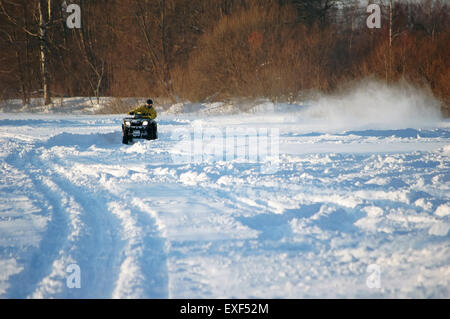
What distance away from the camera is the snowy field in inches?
124

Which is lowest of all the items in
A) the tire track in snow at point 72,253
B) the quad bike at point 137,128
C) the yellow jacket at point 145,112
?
the tire track in snow at point 72,253

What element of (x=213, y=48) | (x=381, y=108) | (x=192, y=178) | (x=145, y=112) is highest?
(x=213, y=48)

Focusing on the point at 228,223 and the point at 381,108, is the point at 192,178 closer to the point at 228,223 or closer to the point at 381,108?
the point at 228,223

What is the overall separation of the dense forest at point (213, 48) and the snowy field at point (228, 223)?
1276cm

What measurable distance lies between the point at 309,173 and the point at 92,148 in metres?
6.76

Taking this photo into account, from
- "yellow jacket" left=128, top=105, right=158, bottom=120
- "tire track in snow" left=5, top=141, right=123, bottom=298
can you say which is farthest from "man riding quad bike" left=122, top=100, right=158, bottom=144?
"tire track in snow" left=5, top=141, right=123, bottom=298

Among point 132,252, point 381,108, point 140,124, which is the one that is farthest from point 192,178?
point 381,108

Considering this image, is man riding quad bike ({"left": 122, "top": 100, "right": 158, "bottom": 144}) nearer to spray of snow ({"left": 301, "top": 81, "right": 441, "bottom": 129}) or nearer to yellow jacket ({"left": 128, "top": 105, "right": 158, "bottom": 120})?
yellow jacket ({"left": 128, "top": 105, "right": 158, "bottom": 120})

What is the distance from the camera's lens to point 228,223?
14.6 feet

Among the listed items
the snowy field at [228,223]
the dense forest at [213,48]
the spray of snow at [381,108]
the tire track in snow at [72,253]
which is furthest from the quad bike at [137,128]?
the dense forest at [213,48]

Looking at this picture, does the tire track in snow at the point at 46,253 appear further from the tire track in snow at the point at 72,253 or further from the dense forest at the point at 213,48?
the dense forest at the point at 213,48

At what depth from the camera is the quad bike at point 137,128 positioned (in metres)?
10.4

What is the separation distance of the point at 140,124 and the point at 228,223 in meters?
6.92
